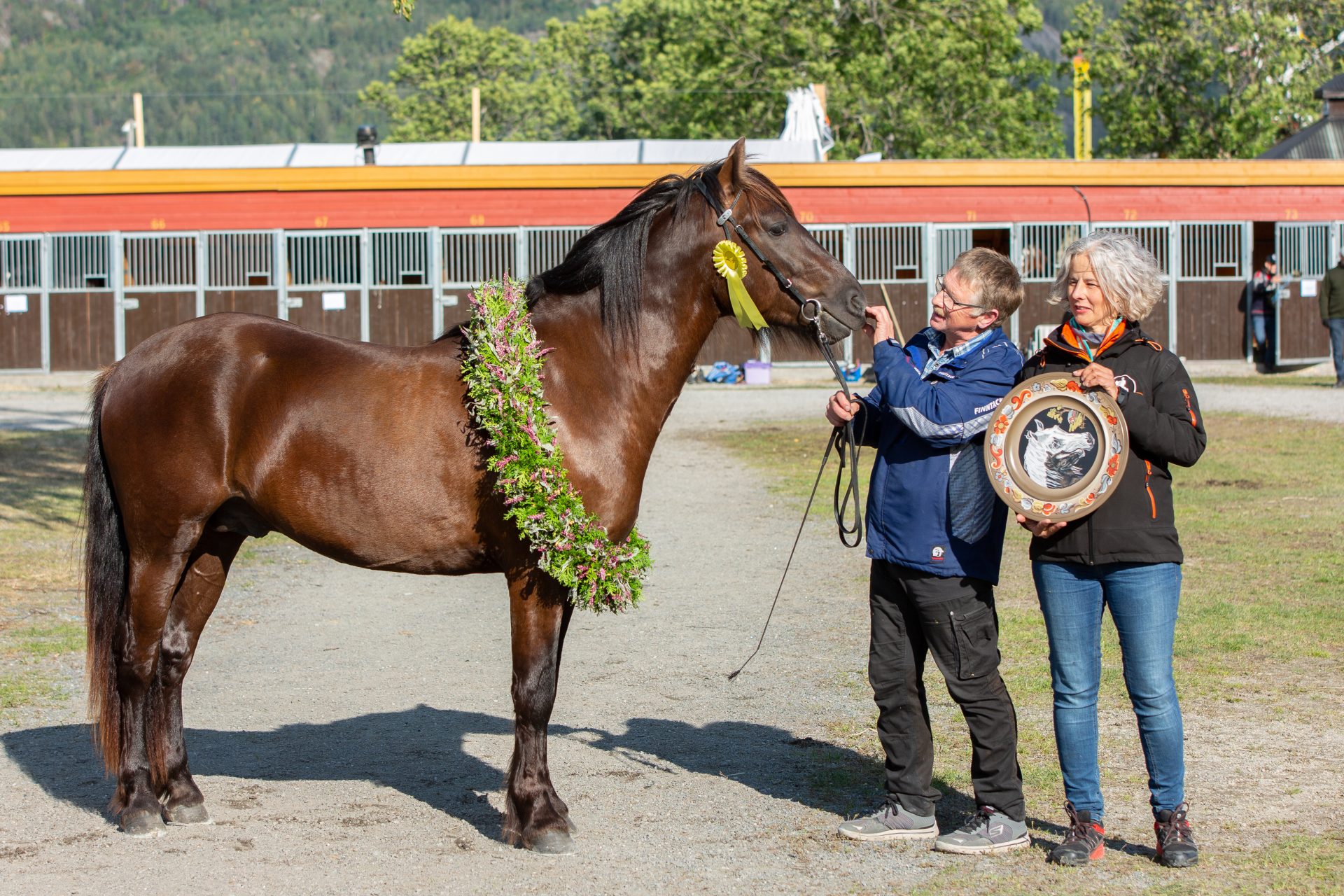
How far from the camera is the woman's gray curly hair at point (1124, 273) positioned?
3.97 metres

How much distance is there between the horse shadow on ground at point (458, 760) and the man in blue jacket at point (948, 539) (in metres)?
0.30

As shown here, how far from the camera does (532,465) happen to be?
163 inches

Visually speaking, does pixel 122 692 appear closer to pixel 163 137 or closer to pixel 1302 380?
pixel 1302 380

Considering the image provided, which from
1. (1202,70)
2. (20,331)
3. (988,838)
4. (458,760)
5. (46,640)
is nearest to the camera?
(988,838)

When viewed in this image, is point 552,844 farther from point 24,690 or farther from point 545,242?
point 545,242

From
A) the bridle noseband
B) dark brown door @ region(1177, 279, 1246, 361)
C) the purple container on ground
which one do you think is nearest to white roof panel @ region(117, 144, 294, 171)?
the purple container on ground

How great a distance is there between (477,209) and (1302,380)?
1543 centimetres

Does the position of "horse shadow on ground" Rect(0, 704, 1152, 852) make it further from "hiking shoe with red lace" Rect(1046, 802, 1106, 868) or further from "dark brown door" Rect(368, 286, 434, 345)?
"dark brown door" Rect(368, 286, 434, 345)

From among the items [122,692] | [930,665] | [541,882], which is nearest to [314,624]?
[122,692]

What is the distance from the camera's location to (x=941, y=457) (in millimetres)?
4207

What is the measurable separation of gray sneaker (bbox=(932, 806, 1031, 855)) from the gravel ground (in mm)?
88

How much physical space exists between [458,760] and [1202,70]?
44533 mm

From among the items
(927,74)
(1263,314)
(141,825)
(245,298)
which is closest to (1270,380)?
(1263,314)

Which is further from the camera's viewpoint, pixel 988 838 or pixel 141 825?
pixel 141 825
